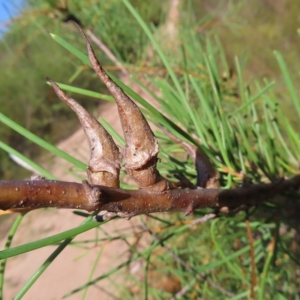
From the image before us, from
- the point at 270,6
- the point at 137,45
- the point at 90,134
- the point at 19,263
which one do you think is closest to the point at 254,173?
the point at 90,134

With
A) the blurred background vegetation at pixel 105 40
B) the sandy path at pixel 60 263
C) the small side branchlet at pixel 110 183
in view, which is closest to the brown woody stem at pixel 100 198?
the small side branchlet at pixel 110 183

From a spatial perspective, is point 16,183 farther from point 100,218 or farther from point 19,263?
point 19,263

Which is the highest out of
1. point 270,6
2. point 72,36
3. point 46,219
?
point 270,6

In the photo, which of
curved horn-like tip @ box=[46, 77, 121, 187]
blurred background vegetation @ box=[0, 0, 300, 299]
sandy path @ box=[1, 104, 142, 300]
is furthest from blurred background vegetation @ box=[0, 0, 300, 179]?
sandy path @ box=[1, 104, 142, 300]

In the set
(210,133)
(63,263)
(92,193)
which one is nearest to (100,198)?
(92,193)

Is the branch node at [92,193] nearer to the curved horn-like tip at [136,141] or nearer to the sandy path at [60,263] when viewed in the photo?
the curved horn-like tip at [136,141]

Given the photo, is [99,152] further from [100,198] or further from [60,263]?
[60,263]
